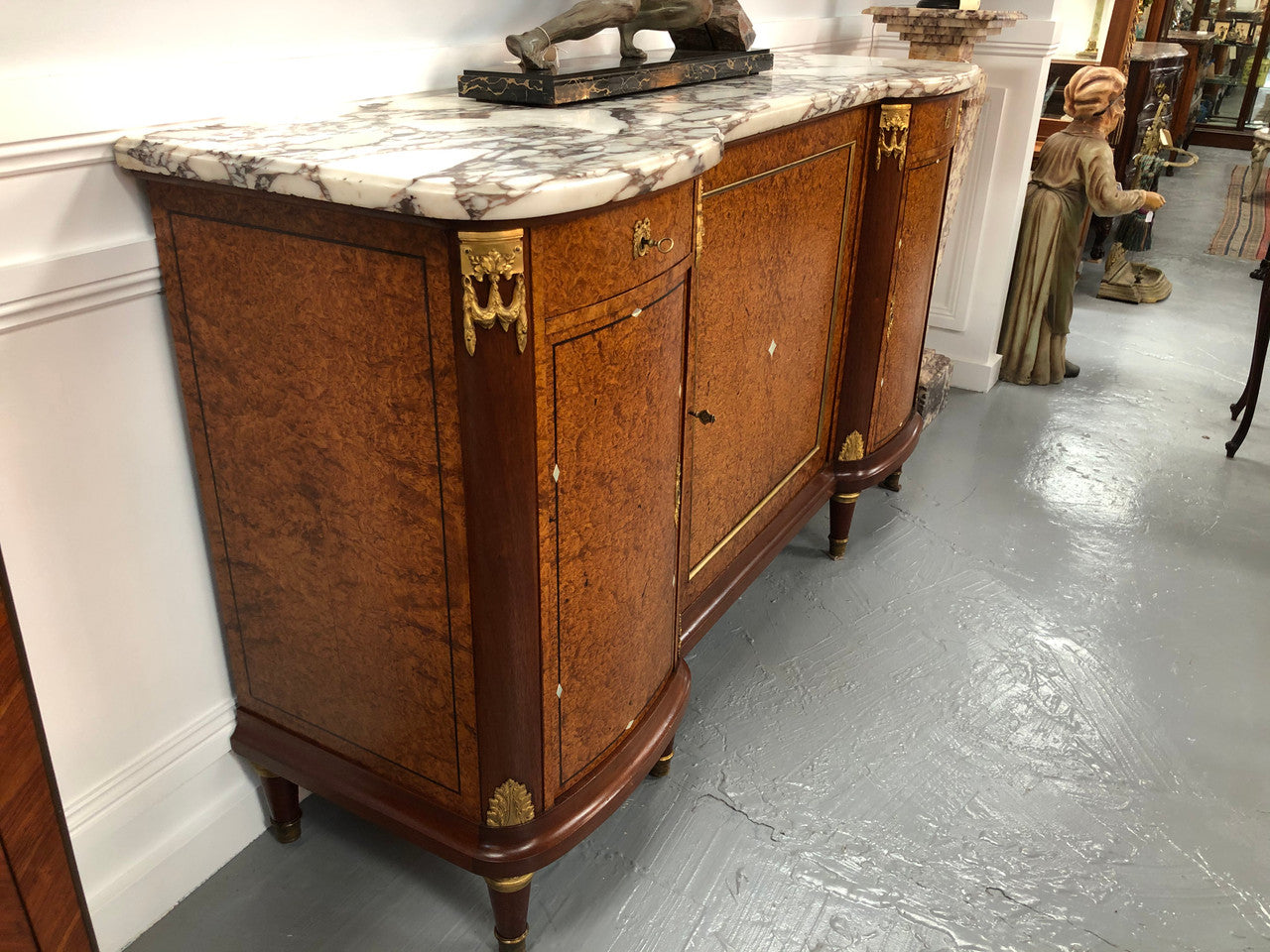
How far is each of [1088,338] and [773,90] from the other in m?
3.14

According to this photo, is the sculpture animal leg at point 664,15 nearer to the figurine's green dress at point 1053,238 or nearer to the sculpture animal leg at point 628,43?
the sculpture animal leg at point 628,43

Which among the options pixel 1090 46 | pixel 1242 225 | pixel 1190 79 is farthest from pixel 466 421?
pixel 1190 79

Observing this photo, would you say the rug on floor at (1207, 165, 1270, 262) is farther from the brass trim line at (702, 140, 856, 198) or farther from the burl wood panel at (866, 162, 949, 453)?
the brass trim line at (702, 140, 856, 198)

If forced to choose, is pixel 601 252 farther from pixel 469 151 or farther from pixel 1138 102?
pixel 1138 102

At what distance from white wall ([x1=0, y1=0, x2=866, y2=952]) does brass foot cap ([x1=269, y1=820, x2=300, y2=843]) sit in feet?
0.17

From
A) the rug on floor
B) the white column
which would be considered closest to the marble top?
the white column

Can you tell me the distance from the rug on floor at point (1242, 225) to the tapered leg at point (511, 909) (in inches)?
232

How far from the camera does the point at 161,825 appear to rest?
170 centimetres

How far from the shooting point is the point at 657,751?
5.68 feet

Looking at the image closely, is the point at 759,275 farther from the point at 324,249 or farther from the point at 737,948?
the point at 737,948

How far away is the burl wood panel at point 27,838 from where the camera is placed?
1.04m

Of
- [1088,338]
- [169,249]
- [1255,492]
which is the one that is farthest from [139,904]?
[1088,338]

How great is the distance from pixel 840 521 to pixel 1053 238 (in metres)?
1.84

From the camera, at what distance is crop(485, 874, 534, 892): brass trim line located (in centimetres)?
155
